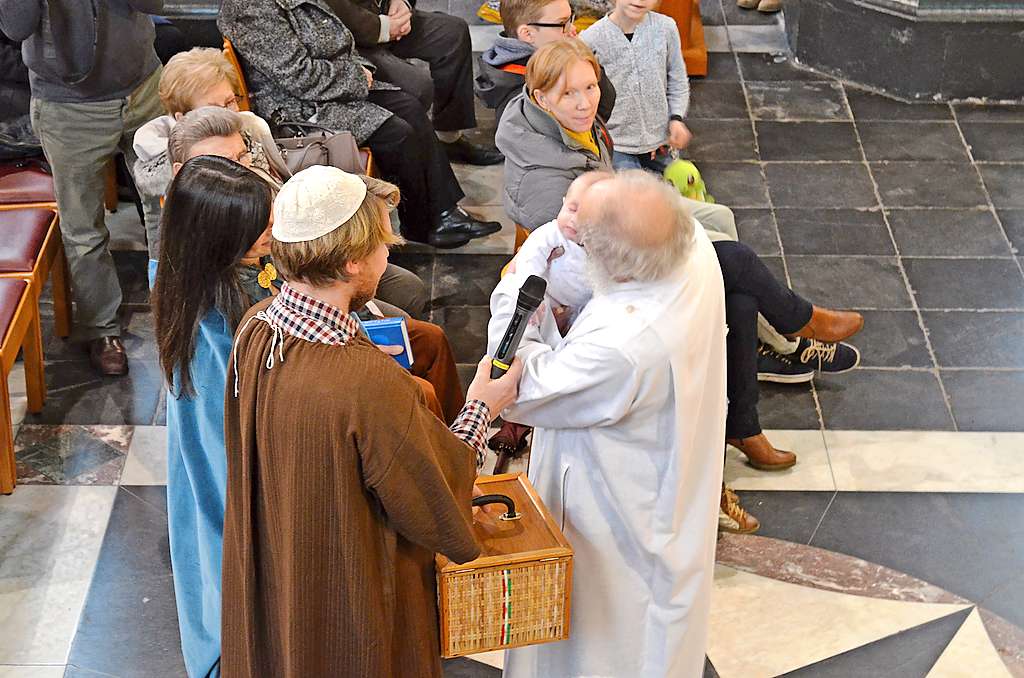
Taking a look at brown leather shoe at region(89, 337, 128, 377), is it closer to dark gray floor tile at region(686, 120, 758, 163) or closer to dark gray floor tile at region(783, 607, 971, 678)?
dark gray floor tile at region(783, 607, 971, 678)

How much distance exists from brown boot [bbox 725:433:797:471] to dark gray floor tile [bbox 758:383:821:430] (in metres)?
0.23

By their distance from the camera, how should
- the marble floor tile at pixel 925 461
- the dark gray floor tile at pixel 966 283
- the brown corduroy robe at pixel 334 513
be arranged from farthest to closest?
the dark gray floor tile at pixel 966 283, the marble floor tile at pixel 925 461, the brown corduroy robe at pixel 334 513

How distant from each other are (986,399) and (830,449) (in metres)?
0.69

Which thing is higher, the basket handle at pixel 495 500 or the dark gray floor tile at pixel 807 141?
the basket handle at pixel 495 500

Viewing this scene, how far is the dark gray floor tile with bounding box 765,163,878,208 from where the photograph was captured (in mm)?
5852

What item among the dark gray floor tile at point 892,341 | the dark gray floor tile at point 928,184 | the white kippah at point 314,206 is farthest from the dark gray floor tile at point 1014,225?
the white kippah at point 314,206

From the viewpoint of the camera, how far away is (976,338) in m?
4.96

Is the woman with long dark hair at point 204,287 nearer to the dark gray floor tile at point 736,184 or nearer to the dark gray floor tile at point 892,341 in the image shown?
the dark gray floor tile at point 892,341

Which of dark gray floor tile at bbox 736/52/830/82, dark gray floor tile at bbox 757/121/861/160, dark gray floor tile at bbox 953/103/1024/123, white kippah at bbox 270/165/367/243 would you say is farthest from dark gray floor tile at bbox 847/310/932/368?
white kippah at bbox 270/165/367/243

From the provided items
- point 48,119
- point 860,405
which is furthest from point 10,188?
point 860,405

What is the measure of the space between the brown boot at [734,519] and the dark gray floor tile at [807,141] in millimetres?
2623

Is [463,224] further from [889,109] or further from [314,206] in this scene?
[314,206]

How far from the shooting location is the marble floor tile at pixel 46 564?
12.2 feet

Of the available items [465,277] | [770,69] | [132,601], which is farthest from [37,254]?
[770,69]
